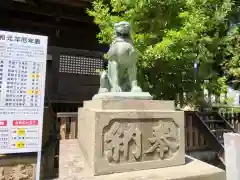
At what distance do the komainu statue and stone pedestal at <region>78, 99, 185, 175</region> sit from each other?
381 millimetres

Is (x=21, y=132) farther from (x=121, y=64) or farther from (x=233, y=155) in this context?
(x=233, y=155)

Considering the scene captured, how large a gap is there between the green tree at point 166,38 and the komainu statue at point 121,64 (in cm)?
164

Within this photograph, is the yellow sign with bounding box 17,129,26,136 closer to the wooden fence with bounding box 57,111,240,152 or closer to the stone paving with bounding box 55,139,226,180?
the stone paving with bounding box 55,139,226,180

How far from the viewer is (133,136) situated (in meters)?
2.66

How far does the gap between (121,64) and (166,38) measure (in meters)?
2.13

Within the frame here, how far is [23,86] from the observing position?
230 cm

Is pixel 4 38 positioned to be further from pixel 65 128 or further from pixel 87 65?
pixel 87 65

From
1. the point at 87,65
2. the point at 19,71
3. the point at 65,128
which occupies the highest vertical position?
the point at 87,65

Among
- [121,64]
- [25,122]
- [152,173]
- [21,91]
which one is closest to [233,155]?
[152,173]

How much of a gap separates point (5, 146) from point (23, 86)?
2.17ft

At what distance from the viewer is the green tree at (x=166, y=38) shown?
4.79 metres

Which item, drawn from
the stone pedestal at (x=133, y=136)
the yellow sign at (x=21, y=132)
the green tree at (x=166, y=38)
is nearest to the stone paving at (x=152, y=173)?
the stone pedestal at (x=133, y=136)

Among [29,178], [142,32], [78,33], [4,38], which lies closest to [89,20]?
[78,33]

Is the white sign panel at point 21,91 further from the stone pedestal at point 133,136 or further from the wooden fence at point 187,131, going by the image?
the wooden fence at point 187,131
